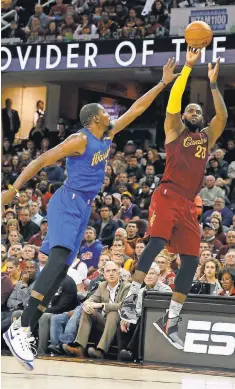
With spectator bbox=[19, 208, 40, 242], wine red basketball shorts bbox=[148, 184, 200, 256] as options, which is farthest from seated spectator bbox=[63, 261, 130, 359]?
spectator bbox=[19, 208, 40, 242]

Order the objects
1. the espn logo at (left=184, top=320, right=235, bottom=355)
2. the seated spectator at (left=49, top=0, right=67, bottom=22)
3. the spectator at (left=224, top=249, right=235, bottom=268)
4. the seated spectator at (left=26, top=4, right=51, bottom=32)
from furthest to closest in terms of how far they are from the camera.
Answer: the seated spectator at (left=49, top=0, right=67, bottom=22) < the seated spectator at (left=26, top=4, right=51, bottom=32) < the spectator at (left=224, top=249, right=235, bottom=268) < the espn logo at (left=184, top=320, right=235, bottom=355)

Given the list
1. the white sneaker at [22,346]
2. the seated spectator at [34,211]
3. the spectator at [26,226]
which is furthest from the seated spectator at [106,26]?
the white sneaker at [22,346]

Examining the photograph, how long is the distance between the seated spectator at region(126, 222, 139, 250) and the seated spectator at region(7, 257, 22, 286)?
178cm

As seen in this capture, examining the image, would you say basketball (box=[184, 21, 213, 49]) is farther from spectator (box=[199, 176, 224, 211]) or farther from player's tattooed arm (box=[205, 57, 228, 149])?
spectator (box=[199, 176, 224, 211])

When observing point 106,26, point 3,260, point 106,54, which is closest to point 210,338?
point 3,260

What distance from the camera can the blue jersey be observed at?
24.7ft

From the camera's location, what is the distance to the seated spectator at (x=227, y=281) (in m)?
10.7

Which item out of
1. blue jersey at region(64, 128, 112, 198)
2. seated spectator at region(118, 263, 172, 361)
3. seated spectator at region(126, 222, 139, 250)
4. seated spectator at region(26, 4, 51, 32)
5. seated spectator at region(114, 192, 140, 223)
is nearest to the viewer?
blue jersey at region(64, 128, 112, 198)

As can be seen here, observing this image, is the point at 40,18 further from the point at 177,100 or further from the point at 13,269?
the point at 177,100

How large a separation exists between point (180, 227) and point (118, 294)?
314cm

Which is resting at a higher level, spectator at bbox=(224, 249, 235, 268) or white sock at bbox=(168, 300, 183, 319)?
spectator at bbox=(224, 249, 235, 268)

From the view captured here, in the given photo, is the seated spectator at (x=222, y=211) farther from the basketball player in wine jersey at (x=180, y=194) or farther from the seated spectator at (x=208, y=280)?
the basketball player in wine jersey at (x=180, y=194)

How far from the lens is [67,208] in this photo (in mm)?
7449

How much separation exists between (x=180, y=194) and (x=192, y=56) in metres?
1.21
